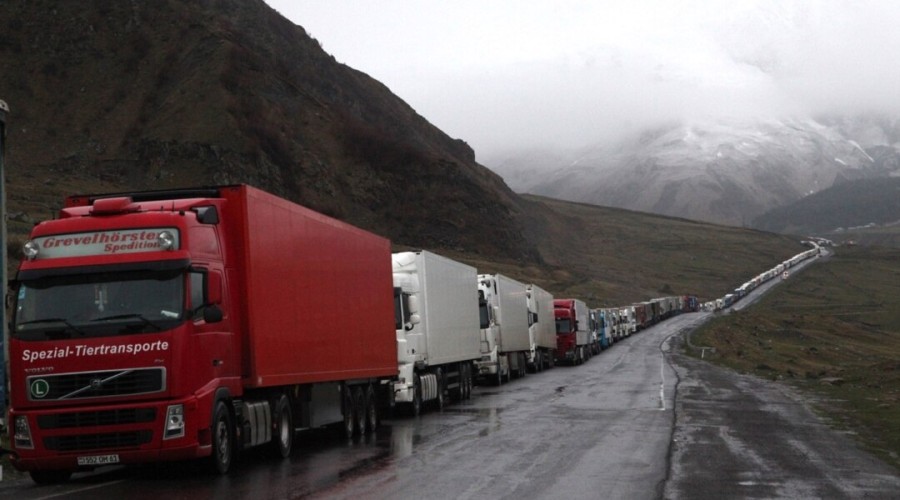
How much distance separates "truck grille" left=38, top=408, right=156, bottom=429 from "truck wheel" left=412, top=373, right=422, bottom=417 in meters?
13.0

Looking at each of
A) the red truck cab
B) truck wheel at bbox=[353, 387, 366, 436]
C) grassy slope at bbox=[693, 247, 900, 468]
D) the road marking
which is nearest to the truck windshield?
the red truck cab

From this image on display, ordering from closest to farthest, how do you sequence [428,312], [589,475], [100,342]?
[100,342] → [589,475] → [428,312]

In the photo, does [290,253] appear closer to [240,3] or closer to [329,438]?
[329,438]

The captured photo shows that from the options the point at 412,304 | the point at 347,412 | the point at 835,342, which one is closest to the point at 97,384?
the point at 347,412

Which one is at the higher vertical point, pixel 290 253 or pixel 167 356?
pixel 290 253

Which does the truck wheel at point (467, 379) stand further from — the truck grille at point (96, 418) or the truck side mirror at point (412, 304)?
the truck grille at point (96, 418)

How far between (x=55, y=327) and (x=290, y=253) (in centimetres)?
423

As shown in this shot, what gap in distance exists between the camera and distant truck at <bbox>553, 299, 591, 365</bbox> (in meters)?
58.2

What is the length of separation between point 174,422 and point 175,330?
1.05 m

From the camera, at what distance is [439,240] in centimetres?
10100

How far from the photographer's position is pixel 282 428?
16.9 metres

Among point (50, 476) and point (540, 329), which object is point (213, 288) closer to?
point (50, 476)

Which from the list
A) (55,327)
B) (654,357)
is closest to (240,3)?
(654,357)

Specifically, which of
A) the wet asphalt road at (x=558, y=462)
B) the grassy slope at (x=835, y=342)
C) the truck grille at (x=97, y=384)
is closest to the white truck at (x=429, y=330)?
the wet asphalt road at (x=558, y=462)
